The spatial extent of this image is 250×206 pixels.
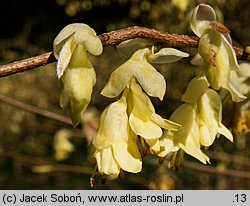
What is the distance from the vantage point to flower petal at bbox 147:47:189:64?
89 centimetres

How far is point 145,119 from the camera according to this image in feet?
2.87

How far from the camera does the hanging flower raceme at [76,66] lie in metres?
0.80

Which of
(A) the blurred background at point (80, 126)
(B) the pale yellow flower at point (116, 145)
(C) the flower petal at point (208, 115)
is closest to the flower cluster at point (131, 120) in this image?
(B) the pale yellow flower at point (116, 145)

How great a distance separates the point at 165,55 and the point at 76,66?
0.55 feet

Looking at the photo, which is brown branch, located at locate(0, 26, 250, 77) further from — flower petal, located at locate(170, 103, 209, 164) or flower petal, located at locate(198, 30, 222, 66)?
flower petal, located at locate(170, 103, 209, 164)

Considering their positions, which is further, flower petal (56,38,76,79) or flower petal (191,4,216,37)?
flower petal (191,4,216,37)

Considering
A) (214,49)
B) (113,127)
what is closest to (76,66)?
(113,127)

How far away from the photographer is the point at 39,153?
4.12 m

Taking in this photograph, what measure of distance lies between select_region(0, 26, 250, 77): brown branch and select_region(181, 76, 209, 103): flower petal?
4.1 inches

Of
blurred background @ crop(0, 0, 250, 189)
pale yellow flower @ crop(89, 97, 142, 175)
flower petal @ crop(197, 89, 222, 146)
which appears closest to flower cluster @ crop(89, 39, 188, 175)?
pale yellow flower @ crop(89, 97, 142, 175)

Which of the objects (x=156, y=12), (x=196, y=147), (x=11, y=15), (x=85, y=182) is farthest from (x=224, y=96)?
(x=11, y=15)

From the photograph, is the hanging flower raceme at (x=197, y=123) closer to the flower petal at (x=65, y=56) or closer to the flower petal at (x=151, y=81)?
the flower petal at (x=151, y=81)

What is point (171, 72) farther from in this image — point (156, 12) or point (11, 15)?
point (11, 15)

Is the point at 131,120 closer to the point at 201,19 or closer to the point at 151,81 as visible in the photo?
the point at 151,81
